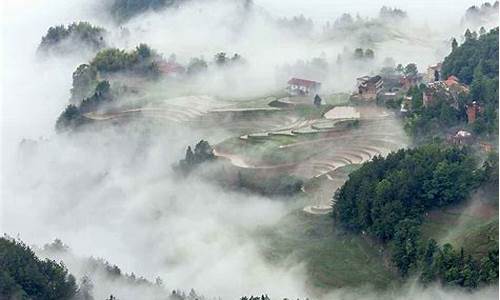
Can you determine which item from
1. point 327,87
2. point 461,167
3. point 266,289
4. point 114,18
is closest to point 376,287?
point 266,289

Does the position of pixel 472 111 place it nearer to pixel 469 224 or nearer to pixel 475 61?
pixel 475 61

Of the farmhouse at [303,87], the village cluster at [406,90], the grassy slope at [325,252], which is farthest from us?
the farmhouse at [303,87]

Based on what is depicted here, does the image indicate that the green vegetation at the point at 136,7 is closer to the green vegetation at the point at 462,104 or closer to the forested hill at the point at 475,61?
the forested hill at the point at 475,61

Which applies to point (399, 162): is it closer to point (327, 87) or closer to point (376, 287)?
point (376, 287)

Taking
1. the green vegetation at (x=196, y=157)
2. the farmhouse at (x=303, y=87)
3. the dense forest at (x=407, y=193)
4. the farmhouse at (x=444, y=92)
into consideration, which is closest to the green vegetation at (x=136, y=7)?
the farmhouse at (x=303, y=87)

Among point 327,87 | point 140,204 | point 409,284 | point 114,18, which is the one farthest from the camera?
point 114,18

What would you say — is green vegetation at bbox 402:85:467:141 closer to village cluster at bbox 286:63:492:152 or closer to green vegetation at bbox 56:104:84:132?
village cluster at bbox 286:63:492:152
